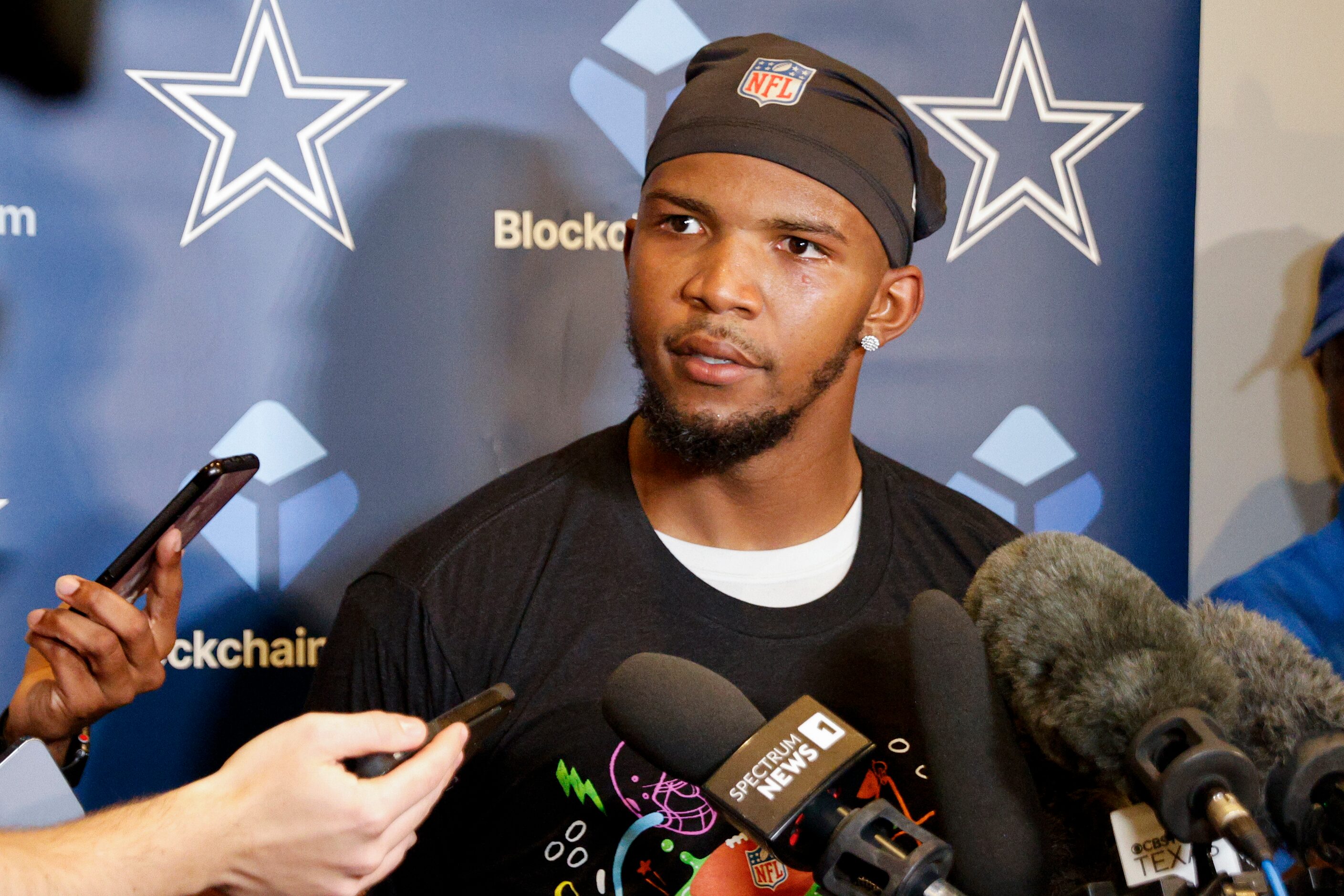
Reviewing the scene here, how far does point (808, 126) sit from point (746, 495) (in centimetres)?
48

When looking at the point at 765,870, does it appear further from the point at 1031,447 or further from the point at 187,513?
the point at 1031,447

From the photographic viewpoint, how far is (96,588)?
143 cm

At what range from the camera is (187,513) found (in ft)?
4.72

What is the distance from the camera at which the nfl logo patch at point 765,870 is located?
4.12 ft

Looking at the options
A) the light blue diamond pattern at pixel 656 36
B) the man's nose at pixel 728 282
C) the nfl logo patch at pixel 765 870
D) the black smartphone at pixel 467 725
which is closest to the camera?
the black smartphone at pixel 467 725

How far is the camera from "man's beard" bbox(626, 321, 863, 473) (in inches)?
55.6

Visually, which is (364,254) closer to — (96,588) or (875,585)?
(96,588)

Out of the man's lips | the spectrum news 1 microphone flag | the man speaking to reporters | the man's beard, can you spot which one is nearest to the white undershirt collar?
the man speaking to reporters

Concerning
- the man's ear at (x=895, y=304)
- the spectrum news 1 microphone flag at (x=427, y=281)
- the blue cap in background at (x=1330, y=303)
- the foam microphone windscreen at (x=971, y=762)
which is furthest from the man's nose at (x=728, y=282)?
the blue cap in background at (x=1330, y=303)

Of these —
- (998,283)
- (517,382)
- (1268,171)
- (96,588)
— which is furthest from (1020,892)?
(1268,171)

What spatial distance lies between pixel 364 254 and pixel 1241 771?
155 cm

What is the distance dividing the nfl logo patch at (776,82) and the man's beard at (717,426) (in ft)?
1.02

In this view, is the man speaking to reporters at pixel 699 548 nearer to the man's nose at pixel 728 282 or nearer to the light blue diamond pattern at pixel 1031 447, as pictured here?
the man's nose at pixel 728 282

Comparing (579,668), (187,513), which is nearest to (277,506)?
(187,513)
